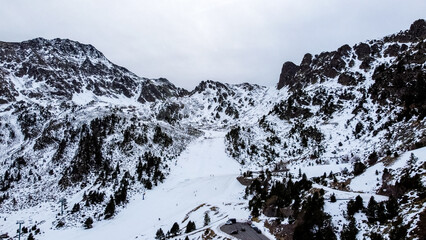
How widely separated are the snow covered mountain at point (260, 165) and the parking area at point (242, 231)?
124 centimetres

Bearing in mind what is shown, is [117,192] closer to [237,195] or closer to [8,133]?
[237,195]

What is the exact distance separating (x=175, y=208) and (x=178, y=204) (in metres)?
1.48

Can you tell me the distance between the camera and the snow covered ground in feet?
138

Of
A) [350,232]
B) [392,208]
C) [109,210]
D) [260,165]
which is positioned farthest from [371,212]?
[260,165]

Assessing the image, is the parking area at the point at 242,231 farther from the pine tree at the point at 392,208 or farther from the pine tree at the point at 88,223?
the pine tree at the point at 88,223

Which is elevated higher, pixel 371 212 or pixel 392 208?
pixel 392 208

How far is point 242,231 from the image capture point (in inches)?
1188

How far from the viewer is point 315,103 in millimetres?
93250

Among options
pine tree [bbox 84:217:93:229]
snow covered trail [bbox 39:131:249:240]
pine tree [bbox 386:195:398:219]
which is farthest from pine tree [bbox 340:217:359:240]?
pine tree [bbox 84:217:93:229]

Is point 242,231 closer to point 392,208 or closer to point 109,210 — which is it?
point 392,208

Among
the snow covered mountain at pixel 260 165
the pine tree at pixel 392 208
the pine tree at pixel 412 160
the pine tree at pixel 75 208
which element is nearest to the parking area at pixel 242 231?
the snow covered mountain at pixel 260 165

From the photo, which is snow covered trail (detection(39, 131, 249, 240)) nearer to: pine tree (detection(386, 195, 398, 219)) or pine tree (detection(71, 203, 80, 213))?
pine tree (detection(71, 203, 80, 213))

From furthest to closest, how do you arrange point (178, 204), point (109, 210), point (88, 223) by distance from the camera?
point (178, 204) < point (109, 210) < point (88, 223)

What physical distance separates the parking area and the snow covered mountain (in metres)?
1.24
